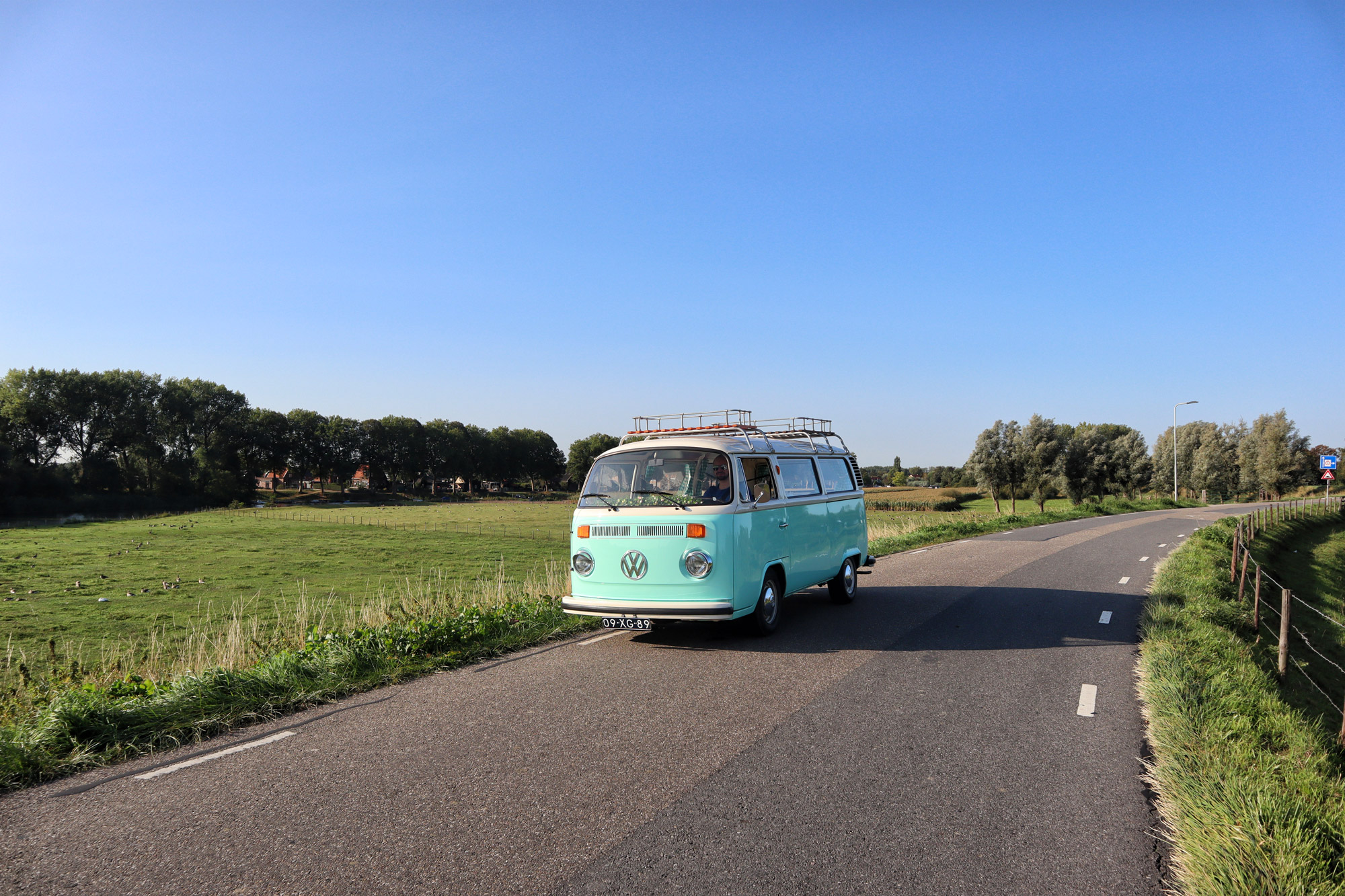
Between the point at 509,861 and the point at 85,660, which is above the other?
the point at 509,861

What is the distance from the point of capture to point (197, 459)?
340ft

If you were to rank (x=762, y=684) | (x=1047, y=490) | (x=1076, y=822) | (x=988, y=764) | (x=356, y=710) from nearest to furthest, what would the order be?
(x=1076, y=822)
(x=988, y=764)
(x=356, y=710)
(x=762, y=684)
(x=1047, y=490)

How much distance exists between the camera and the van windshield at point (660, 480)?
27.0 ft

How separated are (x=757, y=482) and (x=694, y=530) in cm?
129

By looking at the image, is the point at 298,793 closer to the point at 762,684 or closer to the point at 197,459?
the point at 762,684

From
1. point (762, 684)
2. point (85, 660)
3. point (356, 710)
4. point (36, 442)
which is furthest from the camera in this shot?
point (36, 442)

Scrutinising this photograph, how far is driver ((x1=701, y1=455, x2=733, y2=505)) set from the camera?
812cm

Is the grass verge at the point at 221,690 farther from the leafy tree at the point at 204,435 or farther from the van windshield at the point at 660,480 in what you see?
the leafy tree at the point at 204,435

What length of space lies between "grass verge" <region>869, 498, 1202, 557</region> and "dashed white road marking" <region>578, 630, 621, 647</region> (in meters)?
11.1

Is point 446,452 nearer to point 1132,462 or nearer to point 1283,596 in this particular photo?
point 1132,462

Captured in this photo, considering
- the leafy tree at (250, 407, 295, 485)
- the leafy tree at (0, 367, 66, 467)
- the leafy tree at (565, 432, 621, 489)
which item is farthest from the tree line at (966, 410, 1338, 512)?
the leafy tree at (0, 367, 66, 467)

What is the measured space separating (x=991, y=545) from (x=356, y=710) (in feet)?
62.4

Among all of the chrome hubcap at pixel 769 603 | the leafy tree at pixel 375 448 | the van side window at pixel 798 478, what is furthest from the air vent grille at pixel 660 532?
the leafy tree at pixel 375 448

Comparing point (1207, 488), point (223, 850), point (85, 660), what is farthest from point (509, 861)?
point (1207, 488)
